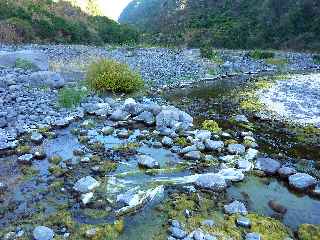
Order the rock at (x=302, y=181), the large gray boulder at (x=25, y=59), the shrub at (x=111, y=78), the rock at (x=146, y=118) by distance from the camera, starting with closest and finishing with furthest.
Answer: the rock at (x=302, y=181), the rock at (x=146, y=118), the shrub at (x=111, y=78), the large gray boulder at (x=25, y=59)

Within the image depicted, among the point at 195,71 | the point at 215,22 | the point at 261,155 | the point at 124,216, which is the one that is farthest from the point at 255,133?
the point at 215,22

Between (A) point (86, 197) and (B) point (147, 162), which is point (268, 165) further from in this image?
(A) point (86, 197)

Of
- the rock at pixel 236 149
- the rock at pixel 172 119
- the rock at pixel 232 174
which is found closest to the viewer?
the rock at pixel 232 174

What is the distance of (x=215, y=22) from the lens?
70.9 meters

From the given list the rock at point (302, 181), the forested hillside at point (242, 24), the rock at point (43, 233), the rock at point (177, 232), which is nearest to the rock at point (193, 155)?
the rock at point (302, 181)

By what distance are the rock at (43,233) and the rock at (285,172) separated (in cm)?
581

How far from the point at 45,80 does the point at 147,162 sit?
924cm

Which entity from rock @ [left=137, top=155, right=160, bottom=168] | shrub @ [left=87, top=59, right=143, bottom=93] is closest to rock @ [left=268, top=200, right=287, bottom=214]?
rock @ [left=137, top=155, right=160, bottom=168]

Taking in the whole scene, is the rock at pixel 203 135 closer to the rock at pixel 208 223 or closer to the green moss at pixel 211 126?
the green moss at pixel 211 126

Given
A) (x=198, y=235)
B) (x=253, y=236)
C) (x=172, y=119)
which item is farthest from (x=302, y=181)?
(x=172, y=119)

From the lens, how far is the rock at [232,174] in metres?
10.6

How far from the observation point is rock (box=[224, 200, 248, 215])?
Result: 8.96 metres

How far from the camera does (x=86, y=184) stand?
968 cm

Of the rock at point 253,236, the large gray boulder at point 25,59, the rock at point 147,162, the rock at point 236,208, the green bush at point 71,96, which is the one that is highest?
the large gray boulder at point 25,59
